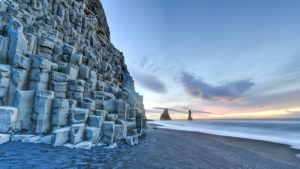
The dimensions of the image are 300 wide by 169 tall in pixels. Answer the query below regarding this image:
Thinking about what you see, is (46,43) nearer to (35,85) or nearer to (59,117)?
(35,85)

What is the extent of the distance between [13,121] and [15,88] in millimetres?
1802

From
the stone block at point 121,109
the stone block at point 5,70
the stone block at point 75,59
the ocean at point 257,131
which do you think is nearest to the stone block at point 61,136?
the stone block at point 5,70

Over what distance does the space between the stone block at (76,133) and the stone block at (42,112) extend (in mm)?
1452

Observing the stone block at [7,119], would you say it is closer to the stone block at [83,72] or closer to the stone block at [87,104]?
the stone block at [87,104]

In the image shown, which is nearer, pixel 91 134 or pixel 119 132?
pixel 91 134

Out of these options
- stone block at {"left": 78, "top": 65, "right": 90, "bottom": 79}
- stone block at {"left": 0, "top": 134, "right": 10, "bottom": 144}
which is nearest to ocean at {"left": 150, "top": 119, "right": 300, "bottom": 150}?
stone block at {"left": 78, "top": 65, "right": 90, "bottom": 79}

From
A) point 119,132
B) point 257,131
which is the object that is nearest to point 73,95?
point 119,132

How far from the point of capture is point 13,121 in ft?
20.2

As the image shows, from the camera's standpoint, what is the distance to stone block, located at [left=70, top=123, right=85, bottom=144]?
6.95 m

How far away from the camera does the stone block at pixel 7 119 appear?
582cm

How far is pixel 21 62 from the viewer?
285 inches

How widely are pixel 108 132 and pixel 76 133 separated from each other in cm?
200

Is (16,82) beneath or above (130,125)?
above

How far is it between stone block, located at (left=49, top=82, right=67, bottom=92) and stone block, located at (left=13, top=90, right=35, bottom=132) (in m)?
1.23
